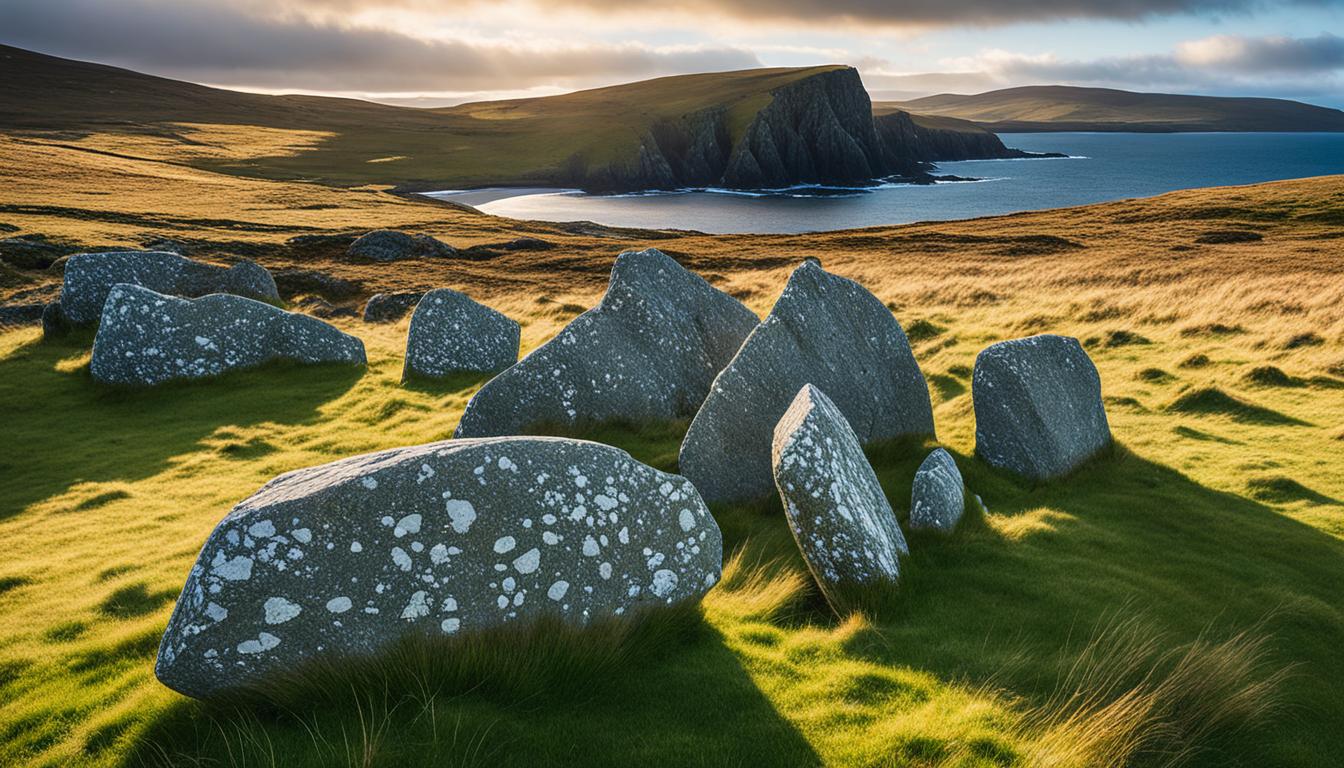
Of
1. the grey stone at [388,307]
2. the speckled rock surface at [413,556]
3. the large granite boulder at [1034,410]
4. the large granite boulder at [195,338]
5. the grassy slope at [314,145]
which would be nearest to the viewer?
the speckled rock surface at [413,556]

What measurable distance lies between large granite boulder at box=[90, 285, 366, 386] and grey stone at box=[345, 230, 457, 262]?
32.3 meters

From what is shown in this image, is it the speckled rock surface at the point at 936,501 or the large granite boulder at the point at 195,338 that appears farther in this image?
the large granite boulder at the point at 195,338

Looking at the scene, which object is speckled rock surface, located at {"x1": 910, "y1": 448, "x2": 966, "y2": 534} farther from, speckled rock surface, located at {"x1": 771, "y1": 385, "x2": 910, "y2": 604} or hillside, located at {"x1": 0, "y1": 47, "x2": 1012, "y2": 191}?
hillside, located at {"x1": 0, "y1": 47, "x2": 1012, "y2": 191}

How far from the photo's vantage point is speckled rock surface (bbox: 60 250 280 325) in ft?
69.4

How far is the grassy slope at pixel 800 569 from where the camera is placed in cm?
503

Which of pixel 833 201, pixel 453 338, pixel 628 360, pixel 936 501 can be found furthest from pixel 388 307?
pixel 833 201

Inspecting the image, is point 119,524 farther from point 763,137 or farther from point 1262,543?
point 763,137

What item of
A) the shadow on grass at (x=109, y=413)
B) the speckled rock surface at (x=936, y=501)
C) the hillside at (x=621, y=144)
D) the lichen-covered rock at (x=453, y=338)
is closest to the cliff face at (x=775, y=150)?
the hillside at (x=621, y=144)

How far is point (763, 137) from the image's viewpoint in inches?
6732

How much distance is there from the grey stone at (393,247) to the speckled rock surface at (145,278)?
25144 millimetres

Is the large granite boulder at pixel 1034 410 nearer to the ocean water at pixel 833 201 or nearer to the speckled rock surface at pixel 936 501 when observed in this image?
the speckled rock surface at pixel 936 501

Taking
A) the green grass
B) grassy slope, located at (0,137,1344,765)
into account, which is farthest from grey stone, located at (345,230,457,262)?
the green grass

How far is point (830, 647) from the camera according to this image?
6523mm

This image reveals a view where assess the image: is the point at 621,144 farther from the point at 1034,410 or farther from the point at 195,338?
the point at 1034,410
